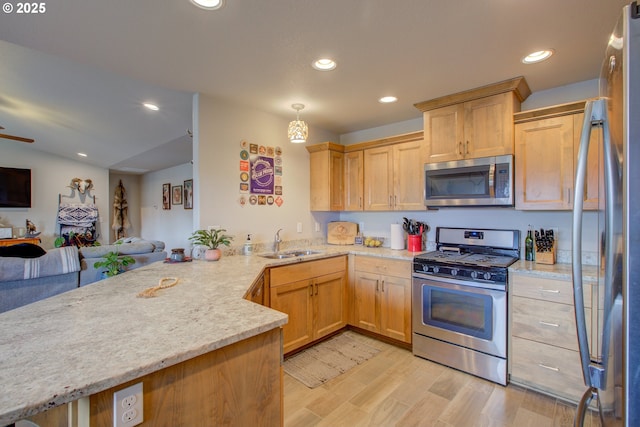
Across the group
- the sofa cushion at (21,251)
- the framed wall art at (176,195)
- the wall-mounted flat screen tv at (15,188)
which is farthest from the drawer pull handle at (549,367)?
the wall-mounted flat screen tv at (15,188)

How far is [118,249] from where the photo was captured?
11.2 ft

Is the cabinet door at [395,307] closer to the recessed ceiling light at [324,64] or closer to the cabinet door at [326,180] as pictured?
the cabinet door at [326,180]

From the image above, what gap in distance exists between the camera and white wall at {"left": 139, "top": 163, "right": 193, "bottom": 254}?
22.2 feet

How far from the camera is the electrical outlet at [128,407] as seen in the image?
31.8 inches

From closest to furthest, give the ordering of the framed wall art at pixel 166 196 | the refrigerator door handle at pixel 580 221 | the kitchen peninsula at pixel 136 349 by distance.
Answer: the kitchen peninsula at pixel 136 349
the refrigerator door handle at pixel 580 221
the framed wall art at pixel 166 196

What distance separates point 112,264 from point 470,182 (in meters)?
3.56

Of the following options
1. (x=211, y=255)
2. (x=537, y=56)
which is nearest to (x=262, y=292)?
(x=211, y=255)

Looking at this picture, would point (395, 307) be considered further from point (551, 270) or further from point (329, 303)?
point (551, 270)

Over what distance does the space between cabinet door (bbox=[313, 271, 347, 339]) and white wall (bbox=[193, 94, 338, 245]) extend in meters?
0.76

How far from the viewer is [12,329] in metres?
1.09

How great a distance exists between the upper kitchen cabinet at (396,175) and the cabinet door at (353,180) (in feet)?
0.21

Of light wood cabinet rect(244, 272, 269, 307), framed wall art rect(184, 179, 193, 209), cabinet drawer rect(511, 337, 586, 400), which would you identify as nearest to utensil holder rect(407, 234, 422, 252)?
cabinet drawer rect(511, 337, 586, 400)

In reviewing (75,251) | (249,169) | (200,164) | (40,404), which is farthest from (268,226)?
(40,404)

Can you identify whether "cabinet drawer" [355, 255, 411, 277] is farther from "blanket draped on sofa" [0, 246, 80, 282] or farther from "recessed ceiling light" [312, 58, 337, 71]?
"blanket draped on sofa" [0, 246, 80, 282]
